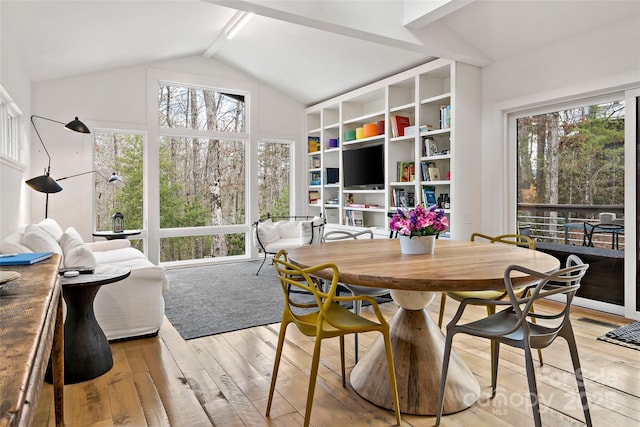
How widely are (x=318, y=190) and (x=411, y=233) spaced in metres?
4.56

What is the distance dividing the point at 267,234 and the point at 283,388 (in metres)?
3.25

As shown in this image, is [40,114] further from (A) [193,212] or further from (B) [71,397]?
(B) [71,397]

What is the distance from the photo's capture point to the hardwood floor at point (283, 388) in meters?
1.96

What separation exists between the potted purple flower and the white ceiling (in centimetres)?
191

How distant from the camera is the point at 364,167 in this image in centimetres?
576

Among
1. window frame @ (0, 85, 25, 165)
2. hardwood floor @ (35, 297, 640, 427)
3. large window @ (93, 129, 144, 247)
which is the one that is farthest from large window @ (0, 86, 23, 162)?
hardwood floor @ (35, 297, 640, 427)

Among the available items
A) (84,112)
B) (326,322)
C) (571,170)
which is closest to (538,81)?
(571,170)

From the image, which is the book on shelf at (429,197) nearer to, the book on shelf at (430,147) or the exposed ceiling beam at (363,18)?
the book on shelf at (430,147)

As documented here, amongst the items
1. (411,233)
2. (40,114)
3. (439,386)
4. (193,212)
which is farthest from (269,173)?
(439,386)

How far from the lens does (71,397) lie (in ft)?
7.20

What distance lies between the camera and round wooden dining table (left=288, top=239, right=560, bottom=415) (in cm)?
176

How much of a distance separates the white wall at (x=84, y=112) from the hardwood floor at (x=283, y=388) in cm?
296

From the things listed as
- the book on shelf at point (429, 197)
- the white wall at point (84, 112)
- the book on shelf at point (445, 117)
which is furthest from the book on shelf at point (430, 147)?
the white wall at point (84, 112)

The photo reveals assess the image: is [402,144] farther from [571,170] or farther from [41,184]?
[41,184]
